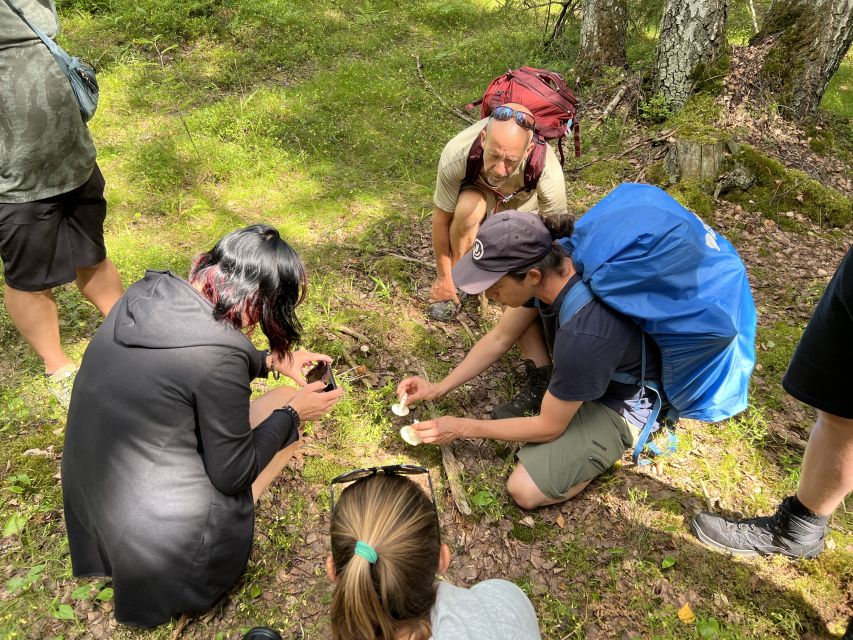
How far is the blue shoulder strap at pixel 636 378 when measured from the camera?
2848 millimetres

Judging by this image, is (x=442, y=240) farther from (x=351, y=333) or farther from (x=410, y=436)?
(x=410, y=436)

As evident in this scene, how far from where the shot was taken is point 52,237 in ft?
11.3

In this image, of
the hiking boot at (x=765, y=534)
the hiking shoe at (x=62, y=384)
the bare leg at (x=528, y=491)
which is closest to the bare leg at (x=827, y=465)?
the hiking boot at (x=765, y=534)

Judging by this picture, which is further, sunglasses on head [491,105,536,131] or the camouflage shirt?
sunglasses on head [491,105,536,131]

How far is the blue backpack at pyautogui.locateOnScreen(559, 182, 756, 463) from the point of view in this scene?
108 inches

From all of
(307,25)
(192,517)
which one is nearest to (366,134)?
(307,25)

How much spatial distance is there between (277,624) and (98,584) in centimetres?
97

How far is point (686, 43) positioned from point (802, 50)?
1246 mm

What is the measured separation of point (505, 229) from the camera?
110 inches

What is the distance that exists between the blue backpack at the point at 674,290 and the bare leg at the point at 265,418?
1.70 metres

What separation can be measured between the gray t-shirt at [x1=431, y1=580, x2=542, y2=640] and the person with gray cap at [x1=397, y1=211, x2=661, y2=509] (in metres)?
1.09

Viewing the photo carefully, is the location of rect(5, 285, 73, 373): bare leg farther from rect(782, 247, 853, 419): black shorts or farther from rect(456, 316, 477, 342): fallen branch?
rect(782, 247, 853, 419): black shorts

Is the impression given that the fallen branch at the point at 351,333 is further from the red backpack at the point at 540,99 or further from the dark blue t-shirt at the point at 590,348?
the red backpack at the point at 540,99

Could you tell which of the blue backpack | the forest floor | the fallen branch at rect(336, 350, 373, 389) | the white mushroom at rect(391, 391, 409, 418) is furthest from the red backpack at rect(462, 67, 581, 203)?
the white mushroom at rect(391, 391, 409, 418)
